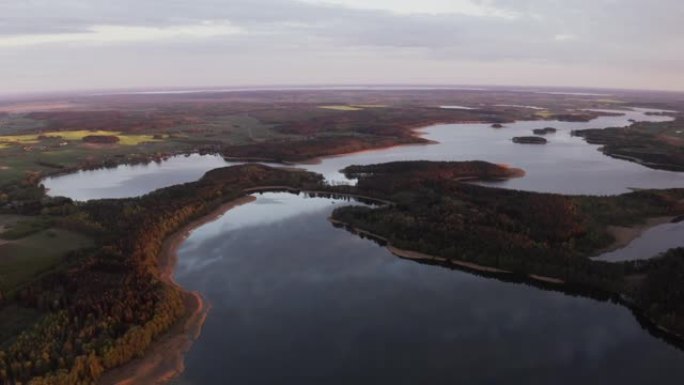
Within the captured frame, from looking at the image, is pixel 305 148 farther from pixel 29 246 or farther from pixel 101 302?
pixel 101 302

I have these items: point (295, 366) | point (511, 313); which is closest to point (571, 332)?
point (511, 313)

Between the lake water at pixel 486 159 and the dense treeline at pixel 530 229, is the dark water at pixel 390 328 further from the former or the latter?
the lake water at pixel 486 159

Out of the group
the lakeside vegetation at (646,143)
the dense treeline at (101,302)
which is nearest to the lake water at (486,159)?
the lakeside vegetation at (646,143)

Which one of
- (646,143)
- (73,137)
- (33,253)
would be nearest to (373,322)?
(33,253)

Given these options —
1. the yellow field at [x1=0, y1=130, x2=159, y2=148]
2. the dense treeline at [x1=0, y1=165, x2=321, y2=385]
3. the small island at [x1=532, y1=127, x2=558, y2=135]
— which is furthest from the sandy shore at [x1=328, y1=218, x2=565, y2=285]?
the small island at [x1=532, y1=127, x2=558, y2=135]

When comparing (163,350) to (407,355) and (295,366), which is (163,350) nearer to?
(295,366)

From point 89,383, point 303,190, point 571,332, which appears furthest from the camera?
point 303,190
